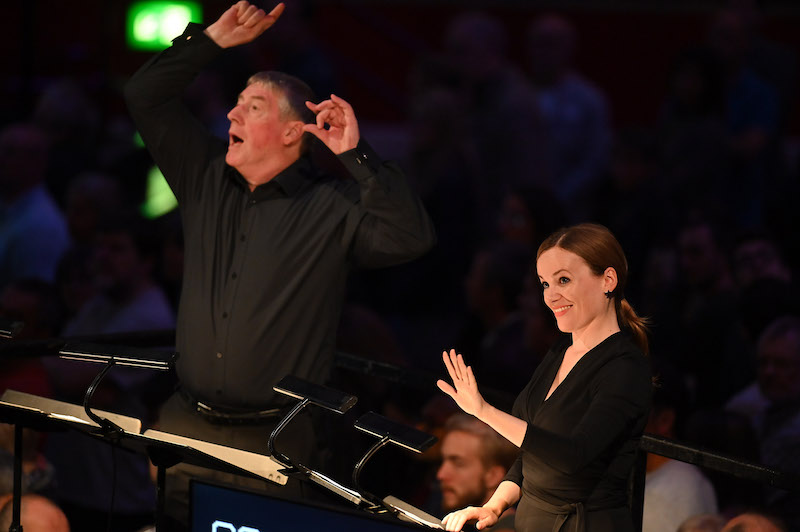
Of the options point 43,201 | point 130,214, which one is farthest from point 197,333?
point 43,201

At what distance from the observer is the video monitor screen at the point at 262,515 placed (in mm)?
2579

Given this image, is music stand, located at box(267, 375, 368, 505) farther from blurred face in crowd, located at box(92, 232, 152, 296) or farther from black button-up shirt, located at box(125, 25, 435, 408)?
blurred face in crowd, located at box(92, 232, 152, 296)

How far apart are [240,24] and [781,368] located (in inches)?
87.0

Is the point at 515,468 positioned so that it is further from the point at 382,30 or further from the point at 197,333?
the point at 382,30

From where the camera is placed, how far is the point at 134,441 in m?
3.31

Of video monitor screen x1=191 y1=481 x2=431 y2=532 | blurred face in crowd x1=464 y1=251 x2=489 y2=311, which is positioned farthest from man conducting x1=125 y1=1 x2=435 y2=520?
blurred face in crowd x1=464 y1=251 x2=489 y2=311

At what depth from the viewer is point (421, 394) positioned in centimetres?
470

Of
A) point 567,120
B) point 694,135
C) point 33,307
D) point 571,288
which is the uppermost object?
point 567,120

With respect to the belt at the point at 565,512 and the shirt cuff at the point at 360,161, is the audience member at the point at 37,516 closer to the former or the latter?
the shirt cuff at the point at 360,161

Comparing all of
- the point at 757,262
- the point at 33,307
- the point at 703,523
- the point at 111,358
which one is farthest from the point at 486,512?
the point at 757,262

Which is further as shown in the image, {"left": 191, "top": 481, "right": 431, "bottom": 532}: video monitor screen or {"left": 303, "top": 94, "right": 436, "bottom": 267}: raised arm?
{"left": 303, "top": 94, "right": 436, "bottom": 267}: raised arm

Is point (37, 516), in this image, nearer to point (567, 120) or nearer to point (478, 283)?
point (478, 283)

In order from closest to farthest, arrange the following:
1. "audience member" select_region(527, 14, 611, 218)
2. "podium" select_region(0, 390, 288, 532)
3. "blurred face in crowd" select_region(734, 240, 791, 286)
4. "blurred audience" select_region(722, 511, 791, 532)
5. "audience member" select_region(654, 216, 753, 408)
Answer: "podium" select_region(0, 390, 288, 532), "blurred audience" select_region(722, 511, 791, 532), "audience member" select_region(654, 216, 753, 408), "blurred face in crowd" select_region(734, 240, 791, 286), "audience member" select_region(527, 14, 611, 218)

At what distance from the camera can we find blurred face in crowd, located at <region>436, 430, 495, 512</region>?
12.8ft
